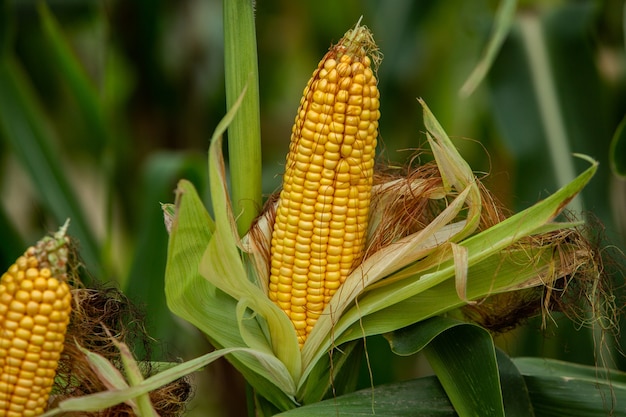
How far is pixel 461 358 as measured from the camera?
2.33 feet

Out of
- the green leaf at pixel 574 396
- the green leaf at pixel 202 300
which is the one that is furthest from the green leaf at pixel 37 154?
the green leaf at pixel 574 396

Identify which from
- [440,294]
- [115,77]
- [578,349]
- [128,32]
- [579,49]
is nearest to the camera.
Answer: [440,294]

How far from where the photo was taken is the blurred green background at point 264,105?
129cm

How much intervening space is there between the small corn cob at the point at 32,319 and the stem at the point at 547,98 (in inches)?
36.6

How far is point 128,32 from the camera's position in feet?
6.19

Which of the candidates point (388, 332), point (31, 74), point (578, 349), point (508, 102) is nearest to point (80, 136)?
point (31, 74)

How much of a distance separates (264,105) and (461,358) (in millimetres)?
1618

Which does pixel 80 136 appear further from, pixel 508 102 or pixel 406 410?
pixel 406 410

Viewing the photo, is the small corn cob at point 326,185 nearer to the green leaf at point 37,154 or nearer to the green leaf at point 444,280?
the green leaf at point 444,280

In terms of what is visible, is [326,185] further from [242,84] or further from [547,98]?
[547,98]

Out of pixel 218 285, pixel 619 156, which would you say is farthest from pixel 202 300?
pixel 619 156

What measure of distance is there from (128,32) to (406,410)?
4.72 ft

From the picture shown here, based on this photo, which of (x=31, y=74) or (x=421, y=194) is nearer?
(x=421, y=194)

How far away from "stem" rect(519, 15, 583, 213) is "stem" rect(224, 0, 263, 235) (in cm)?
74
